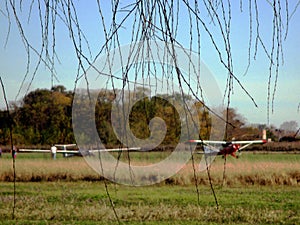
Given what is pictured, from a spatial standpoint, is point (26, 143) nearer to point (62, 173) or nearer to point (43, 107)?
point (43, 107)

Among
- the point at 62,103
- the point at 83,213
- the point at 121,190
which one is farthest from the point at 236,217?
the point at 62,103

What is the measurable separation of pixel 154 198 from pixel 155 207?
4.45 feet

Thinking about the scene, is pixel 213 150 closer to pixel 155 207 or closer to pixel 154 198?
pixel 155 207

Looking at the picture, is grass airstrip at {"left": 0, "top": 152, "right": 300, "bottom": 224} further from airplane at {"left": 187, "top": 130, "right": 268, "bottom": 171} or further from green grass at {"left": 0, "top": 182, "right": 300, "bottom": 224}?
airplane at {"left": 187, "top": 130, "right": 268, "bottom": 171}

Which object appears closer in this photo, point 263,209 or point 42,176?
point 263,209

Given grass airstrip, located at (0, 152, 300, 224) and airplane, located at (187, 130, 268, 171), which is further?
grass airstrip, located at (0, 152, 300, 224)

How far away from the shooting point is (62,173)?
516 inches

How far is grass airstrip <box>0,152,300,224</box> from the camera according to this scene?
22.8 feet

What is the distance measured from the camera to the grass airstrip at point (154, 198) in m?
6.94

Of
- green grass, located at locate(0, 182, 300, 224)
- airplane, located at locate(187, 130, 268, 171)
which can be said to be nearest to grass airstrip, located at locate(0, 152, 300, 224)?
green grass, located at locate(0, 182, 300, 224)

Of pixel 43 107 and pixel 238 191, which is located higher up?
pixel 43 107

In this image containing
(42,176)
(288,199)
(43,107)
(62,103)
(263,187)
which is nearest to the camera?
(288,199)

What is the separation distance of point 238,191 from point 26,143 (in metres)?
15.3

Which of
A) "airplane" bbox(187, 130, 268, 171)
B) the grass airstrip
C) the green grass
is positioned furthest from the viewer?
the grass airstrip
